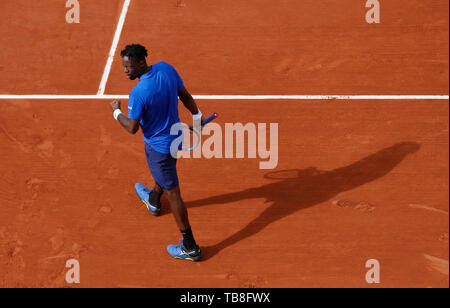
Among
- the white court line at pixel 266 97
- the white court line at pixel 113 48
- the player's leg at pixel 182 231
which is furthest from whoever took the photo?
the white court line at pixel 113 48

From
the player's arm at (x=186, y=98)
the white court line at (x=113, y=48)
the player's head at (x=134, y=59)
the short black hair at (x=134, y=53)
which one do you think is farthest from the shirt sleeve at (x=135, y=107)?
the white court line at (x=113, y=48)

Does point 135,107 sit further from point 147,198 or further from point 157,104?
point 147,198

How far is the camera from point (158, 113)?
4.93 m

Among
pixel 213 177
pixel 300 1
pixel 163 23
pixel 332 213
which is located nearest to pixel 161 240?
pixel 213 177

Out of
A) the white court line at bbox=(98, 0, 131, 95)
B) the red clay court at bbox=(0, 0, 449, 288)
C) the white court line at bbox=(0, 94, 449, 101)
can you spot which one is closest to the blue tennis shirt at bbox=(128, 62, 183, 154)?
the red clay court at bbox=(0, 0, 449, 288)

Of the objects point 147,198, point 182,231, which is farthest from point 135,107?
point 147,198

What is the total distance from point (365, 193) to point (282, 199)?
1189mm

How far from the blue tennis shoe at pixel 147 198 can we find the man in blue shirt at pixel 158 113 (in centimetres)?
79

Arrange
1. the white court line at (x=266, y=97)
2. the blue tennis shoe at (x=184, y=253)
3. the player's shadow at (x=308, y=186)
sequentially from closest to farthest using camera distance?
the blue tennis shoe at (x=184, y=253) < the player's shadow at (x=308, y=186) < the white court line at (x=266, y=97)

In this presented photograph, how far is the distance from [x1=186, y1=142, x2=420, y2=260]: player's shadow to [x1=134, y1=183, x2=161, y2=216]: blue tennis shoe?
469mm

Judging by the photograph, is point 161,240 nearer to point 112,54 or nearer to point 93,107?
point 93,107

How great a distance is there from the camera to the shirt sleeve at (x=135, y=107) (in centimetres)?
475

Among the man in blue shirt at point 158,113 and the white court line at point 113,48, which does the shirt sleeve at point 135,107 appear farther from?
the white court line at point 113,48

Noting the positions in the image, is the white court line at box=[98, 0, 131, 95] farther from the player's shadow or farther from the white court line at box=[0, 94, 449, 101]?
the player's shadow
